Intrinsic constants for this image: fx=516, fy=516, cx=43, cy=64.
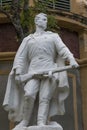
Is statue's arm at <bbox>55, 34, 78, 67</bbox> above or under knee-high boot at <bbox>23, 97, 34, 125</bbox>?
above

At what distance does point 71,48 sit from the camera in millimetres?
17125

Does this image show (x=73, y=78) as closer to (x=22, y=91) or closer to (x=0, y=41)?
(x=0, y=41)

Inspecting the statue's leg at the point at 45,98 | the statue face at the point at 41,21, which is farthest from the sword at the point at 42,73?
the statue face at the point at 41,21

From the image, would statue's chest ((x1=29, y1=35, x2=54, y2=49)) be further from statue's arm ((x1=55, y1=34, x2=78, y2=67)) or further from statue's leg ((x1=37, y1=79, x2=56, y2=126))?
statue's leg ((x1=37, y1=79, x2=56, y2=126))

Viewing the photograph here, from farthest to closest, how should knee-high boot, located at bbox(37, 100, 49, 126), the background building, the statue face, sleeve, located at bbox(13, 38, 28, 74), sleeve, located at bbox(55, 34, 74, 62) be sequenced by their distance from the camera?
1. the background building
2. the statue face
3. sleeve, located at bbox(13, 38, 28, 74)
4. sleeve, located at bbox(55, 34, 74, 62)
5. knee-high boot, located at bbox(37, 100, 49, 126)

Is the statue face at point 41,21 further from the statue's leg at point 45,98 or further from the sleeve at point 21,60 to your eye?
the statue's leg at point 45,98

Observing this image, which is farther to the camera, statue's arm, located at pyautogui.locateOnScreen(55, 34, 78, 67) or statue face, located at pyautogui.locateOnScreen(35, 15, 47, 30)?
statue face, located at pyautogui.locateOnScreen(35, 15, 47, 30)

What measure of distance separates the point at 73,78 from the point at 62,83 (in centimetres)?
700

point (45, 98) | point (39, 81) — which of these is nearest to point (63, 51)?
point (39, 81)

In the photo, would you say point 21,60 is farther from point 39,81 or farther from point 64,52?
point 64,52

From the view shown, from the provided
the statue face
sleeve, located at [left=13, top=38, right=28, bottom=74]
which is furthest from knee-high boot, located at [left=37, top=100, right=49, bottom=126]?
the statue face

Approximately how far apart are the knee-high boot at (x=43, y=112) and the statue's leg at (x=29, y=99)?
0.63 ft

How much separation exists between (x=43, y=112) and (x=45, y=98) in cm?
26

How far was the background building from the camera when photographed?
1595 centimetres
